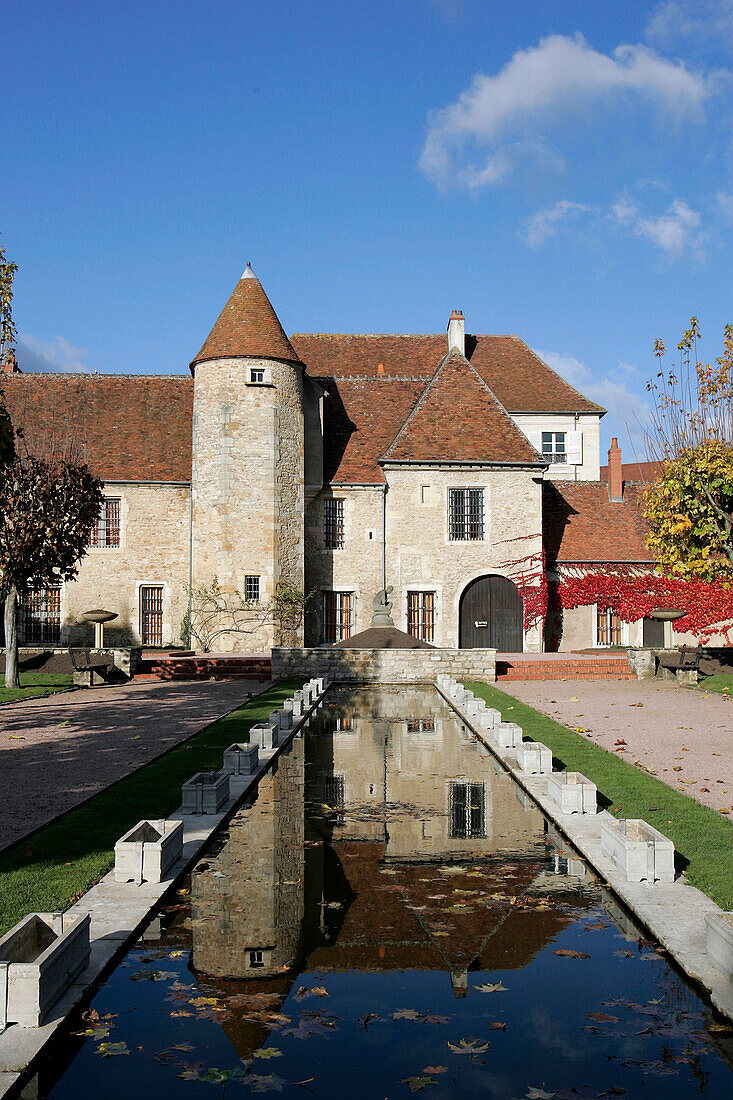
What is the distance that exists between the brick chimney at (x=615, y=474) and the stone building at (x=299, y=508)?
0.72 ft

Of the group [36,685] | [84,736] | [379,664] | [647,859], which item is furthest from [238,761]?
[379,664]

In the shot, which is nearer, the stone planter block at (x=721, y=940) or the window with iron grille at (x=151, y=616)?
the stone planter block at (x=721, y=940)

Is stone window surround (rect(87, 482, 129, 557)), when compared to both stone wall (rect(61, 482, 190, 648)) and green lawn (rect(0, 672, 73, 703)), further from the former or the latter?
green lawn (rect(0, 672, 73, 703))

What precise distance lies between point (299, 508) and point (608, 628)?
11.4 meters

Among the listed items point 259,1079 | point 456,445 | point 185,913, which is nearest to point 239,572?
point 456,445

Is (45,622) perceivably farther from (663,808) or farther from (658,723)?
(663,808)

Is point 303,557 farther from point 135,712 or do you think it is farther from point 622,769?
point 622,769

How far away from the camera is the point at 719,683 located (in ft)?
75.3

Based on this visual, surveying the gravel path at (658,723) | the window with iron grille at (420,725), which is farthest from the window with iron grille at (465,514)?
the window with iron grille at (420,725)

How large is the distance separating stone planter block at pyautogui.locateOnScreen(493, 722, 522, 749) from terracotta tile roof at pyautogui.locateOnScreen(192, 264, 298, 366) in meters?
19.3

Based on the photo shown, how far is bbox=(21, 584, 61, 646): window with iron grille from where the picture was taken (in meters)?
32.0

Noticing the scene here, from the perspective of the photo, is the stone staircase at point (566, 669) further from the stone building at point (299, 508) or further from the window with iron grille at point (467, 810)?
the window with iron grille at point (467, 810)

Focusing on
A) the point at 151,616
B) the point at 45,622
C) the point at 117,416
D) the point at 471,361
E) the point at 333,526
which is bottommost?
the point at 45,622

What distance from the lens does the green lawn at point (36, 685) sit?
20.6 metres
